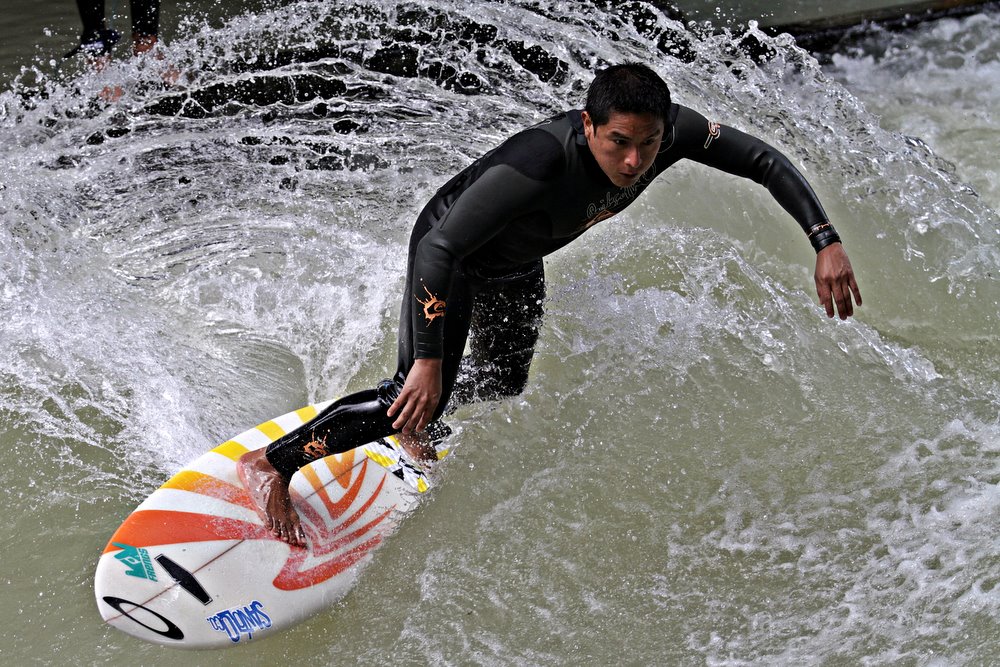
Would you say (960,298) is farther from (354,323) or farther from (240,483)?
(240,483)

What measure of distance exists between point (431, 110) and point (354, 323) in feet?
6.01

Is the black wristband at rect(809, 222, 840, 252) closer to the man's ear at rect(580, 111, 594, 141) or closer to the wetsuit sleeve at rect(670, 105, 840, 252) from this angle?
the wetsuit sleeve at rect(670, 105, 840, 252)

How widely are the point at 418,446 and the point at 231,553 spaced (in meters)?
0.78

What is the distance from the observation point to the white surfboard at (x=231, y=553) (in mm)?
3156

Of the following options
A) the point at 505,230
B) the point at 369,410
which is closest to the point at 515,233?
the point at 505,230

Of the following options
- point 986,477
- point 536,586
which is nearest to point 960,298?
point 986,477

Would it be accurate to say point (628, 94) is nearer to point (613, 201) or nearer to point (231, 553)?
point (613, 201)

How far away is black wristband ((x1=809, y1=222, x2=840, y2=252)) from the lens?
298 cm

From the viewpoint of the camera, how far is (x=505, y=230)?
2.97m

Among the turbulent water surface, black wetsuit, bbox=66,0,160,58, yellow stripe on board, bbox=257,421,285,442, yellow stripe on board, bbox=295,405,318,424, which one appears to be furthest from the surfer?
black wetsuit, bbox=66,0,160,58

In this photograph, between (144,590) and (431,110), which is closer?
(144,590)

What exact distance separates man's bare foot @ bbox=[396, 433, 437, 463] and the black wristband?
1561 millimetres

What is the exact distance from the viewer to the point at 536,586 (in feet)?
10.7

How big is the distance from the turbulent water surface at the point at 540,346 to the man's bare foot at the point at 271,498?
304 mm
